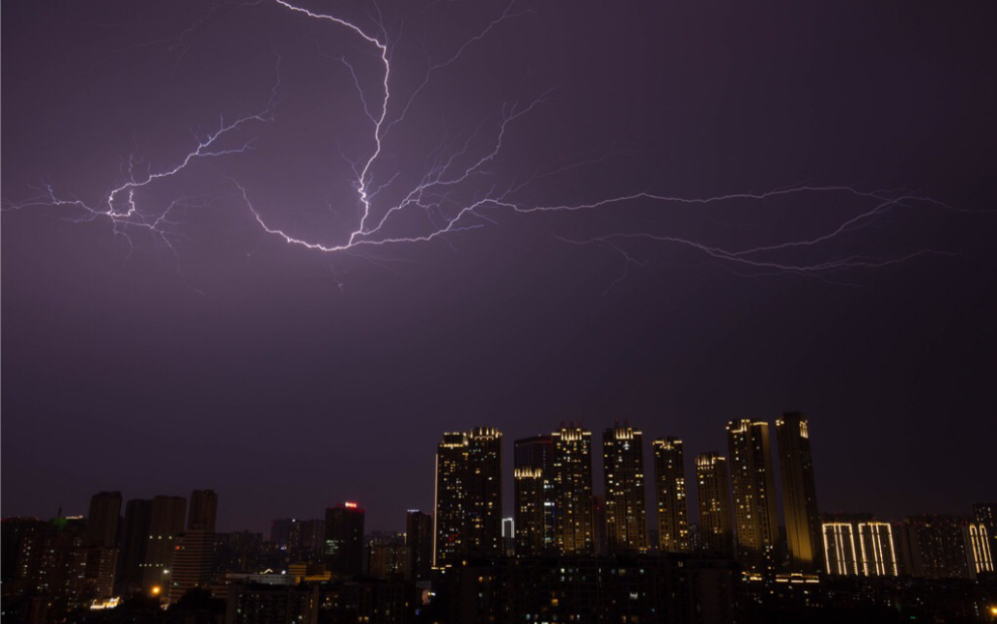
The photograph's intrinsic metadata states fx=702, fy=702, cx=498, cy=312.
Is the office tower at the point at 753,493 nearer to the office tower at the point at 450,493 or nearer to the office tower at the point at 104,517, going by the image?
the office tower at the point at 450,493

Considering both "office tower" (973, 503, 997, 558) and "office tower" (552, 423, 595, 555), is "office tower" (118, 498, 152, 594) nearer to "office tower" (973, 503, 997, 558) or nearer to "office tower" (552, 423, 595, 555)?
"office tower" (552, 423, 595, 555)

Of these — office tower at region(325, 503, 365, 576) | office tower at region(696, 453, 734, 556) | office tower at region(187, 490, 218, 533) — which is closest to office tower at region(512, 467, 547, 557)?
office tower at region(696, 453, 734, 556)

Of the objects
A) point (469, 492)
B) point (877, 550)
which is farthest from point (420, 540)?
point (877, 550)

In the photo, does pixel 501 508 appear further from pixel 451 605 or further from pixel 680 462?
pixel 451 605

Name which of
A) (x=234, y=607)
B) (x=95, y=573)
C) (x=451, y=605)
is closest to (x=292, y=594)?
(x=234, y=607)

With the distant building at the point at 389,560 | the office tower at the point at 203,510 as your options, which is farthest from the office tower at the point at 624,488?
the office tower at the point at 203,510

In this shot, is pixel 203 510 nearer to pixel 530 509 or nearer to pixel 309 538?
pixel 309 538
